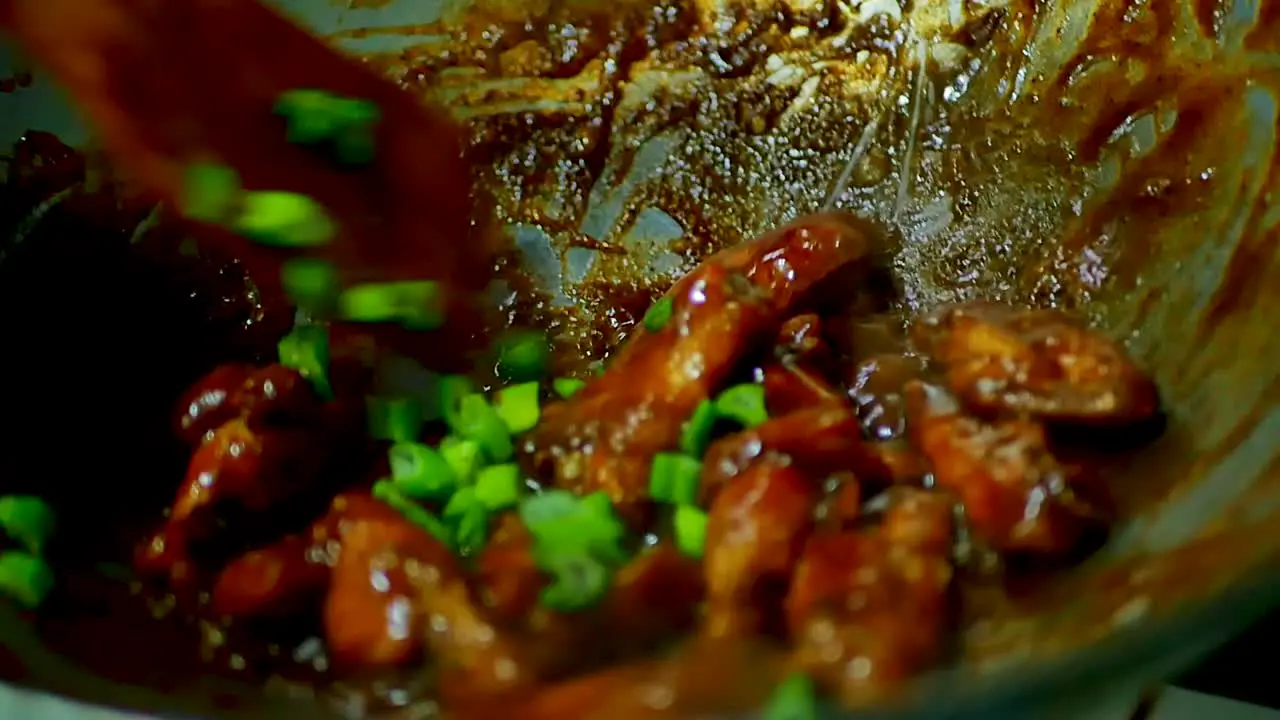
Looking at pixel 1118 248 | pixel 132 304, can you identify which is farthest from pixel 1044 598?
pixel 132 304

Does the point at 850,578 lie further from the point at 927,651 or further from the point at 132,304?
the point at 132,304

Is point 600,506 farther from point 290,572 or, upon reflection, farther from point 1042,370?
point 1042,370

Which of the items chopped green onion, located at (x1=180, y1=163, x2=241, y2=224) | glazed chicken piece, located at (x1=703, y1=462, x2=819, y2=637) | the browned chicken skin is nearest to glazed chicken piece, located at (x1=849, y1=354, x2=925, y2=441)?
the browned chicken skin

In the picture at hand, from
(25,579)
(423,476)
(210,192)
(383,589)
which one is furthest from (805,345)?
(25,579)

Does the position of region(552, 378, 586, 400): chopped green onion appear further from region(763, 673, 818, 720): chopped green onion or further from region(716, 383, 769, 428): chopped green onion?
region(763, 673, 818, 720): chopped green onion

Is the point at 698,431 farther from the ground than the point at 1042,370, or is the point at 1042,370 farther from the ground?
the point at 1042,370

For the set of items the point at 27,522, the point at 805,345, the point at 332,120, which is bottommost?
the point at 27,522

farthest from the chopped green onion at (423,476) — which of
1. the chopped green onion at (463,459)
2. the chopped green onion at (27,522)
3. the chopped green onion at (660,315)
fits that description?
the chopped green onion at (27,522)
